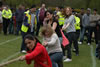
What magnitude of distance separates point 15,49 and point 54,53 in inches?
254

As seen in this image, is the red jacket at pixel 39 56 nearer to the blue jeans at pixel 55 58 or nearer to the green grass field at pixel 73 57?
the blue jeans at pixel 55 58

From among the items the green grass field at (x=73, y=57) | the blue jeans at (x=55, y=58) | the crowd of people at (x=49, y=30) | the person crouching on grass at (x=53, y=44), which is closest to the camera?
the crowd of people at (x=49, y=30)

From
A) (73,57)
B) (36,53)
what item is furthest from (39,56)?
(73,57)

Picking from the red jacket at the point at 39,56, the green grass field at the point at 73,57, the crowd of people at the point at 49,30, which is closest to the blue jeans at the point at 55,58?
the crowd of people at the point at 49,30

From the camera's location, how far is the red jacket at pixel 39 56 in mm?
5362

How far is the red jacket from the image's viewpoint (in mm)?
5362

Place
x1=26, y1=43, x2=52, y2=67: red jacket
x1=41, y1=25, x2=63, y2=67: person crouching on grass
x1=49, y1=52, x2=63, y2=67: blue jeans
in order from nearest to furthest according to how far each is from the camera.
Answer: x1=26, y1=43, x2=52, y2=67: red jacket < x1=41, y1=25, x2=63, y2=67: person crouching on grass < x1=49, y1=52, x2=63, y2=67: blue jeans

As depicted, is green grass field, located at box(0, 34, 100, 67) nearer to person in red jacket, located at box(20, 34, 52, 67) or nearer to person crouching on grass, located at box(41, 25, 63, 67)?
person crouching on grass, located at box(41, 25, 63, 67)

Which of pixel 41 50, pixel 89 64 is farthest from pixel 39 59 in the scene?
pixel 89 64

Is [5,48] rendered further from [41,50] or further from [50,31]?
[41,50]

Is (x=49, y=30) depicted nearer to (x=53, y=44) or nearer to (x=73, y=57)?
(x=53, y=44)

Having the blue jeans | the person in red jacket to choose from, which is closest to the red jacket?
the person in red jacket

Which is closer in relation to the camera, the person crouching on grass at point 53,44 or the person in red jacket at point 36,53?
the person in red jacket at point 36,53

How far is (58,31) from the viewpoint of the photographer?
27.9 feet
